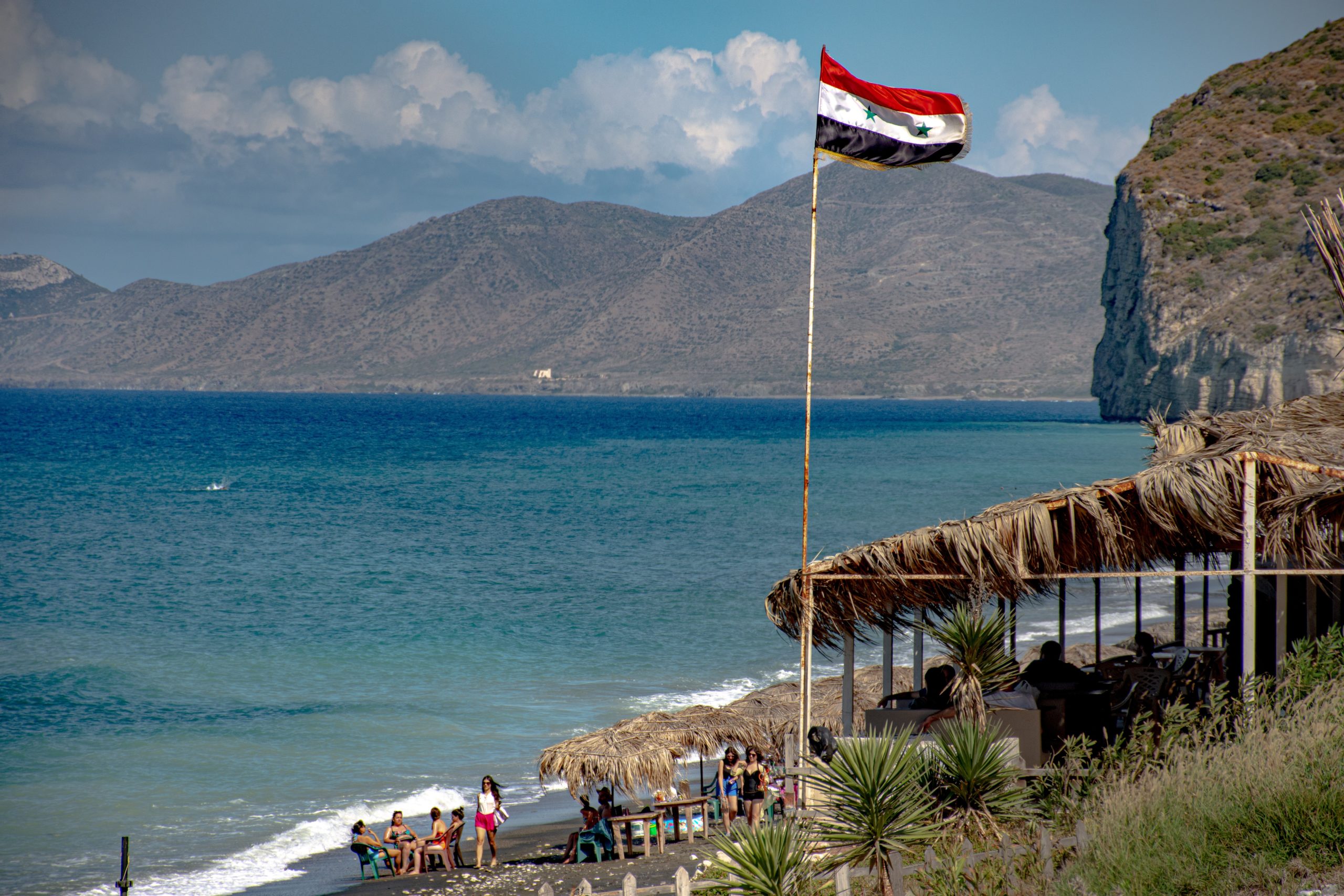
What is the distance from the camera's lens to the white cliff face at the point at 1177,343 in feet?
214

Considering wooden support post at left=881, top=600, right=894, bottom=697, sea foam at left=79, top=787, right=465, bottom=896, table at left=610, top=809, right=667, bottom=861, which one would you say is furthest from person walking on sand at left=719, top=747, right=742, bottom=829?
sea foam at left=79, top=787, right=465, bottom=896

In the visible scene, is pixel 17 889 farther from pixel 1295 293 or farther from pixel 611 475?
pixel 1295 293

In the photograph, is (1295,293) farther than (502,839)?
Yes

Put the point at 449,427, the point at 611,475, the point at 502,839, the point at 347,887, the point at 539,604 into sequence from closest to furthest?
the point at 347,887, the point at 502,839, the point at 539,604, the point at 611,475, the point at 449,427

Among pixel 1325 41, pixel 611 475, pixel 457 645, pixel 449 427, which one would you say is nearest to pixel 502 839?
pixel 457 645

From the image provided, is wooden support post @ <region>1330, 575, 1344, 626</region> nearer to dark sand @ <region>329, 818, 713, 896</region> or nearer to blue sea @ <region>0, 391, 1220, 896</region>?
dark sand @ <region>329, 818, 713, 896</region>

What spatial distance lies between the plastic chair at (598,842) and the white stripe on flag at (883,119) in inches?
300

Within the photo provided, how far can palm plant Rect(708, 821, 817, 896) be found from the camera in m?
6.44

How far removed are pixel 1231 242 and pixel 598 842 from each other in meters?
80.5

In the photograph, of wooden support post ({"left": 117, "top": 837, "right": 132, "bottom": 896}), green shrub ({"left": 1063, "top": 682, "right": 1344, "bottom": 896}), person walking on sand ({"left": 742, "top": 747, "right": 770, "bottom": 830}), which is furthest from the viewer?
person walking on sand ({"left": 742, "top": 747, "right": 770, "bottom": 830})

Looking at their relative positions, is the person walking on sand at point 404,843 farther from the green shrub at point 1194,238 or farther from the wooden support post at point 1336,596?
the green shrub at point 1194,238

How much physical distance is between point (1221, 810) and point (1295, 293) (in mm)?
74273

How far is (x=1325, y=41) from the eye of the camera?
86.7m

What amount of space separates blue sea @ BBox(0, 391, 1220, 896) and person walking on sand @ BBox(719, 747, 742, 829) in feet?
12.6
